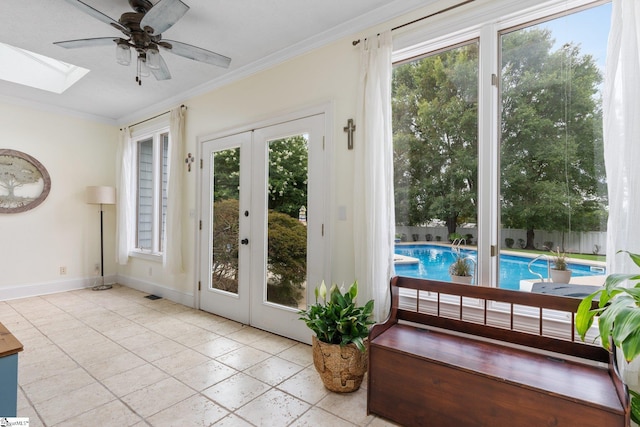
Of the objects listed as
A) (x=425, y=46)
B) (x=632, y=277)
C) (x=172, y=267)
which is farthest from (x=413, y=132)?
(x=172, y=267)

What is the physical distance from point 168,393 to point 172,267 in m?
2.21

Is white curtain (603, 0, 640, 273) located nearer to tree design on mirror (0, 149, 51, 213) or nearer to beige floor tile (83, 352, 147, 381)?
beige floor tile (83, 352, 147, 381)

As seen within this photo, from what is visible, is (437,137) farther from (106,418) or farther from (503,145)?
(106,418)

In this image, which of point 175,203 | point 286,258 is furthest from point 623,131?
point 175,203

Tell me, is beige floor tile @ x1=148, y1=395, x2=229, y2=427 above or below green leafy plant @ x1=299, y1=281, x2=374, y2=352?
below

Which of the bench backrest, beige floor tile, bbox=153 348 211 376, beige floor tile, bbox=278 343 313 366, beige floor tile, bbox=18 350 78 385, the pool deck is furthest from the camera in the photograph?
beige floor tile, bbox=278 343 313 366

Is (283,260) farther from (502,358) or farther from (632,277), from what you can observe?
(632,277)

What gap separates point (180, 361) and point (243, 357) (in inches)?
20.1

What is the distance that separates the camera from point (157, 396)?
6.95 feet

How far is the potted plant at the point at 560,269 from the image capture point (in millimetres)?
1929

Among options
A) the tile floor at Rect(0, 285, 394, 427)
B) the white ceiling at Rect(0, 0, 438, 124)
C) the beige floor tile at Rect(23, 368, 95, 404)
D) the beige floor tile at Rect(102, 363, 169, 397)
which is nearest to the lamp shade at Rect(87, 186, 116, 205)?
the white ceiling at Rect(0, 0, 438, 124)

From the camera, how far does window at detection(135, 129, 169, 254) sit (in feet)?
15.5

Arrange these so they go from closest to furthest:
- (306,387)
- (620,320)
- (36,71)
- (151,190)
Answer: (620,320) → (306,387) → (36,71) → (151,190)

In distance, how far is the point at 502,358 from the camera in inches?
67.6
